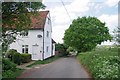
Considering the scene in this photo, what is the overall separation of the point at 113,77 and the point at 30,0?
7.23m

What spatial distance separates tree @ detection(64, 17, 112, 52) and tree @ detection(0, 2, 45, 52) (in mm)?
28198

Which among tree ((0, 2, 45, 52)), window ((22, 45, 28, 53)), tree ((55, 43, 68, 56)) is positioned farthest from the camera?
tree ((55, 43, 68, 56))

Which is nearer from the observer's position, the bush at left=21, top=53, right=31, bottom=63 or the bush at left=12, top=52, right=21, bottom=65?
the bush at left=12, top=52, right=21, bottom=65

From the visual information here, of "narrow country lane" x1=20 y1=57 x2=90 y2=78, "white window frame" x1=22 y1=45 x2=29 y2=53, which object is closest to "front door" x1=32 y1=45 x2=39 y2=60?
"white window frame" x1=22 y1=45 x2=29 y2=53

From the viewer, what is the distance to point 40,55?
3531cm

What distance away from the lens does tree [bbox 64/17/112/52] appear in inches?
1804

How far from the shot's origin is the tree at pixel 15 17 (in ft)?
53.5

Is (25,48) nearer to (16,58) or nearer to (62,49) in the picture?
(16,58)

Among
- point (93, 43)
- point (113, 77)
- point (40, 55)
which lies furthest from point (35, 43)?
point (113, 77)

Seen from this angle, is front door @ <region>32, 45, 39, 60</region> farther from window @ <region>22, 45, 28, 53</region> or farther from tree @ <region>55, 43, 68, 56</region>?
tree @ <region>55, 43, 68, 56</region>

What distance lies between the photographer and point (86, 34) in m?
46.1

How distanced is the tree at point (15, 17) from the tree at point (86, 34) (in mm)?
28198

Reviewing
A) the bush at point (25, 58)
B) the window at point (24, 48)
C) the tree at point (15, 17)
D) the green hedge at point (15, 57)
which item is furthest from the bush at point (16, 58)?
the tree at point (15, 17)

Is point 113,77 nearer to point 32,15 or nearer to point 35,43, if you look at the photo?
point 32,15
